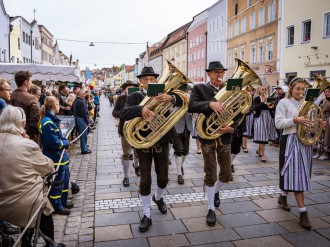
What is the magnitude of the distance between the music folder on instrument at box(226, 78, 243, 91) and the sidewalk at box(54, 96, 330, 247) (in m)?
1.85

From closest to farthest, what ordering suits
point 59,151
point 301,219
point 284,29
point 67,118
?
point 301,219
point 59,151
point 67,118
point 284,29

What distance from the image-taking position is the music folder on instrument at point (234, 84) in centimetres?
459

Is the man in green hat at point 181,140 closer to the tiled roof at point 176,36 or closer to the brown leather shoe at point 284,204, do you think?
the brown leather shoe at point 284,204

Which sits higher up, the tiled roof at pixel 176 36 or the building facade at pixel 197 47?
the tiled roof at pixel 176 36

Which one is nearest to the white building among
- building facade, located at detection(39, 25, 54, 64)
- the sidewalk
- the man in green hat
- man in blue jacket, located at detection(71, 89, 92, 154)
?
building facade, located at detection(39, 25, 54, 64)

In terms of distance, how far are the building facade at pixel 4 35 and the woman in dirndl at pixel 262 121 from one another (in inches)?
1110

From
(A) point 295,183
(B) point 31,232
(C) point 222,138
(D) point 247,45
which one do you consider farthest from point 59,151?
(D) point 247,45

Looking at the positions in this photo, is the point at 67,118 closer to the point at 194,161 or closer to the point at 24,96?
the point at 24,96

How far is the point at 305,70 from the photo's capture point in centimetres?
2309

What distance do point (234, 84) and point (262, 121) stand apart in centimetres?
511

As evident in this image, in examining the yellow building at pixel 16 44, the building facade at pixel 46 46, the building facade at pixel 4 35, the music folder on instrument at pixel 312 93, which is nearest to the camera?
the music folder on instrument at pixel 312 93

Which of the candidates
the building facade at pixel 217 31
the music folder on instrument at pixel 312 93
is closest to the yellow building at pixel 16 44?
the building facade at pixel 217 31

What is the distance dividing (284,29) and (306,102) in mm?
23282

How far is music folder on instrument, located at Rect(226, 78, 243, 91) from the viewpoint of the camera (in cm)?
459
